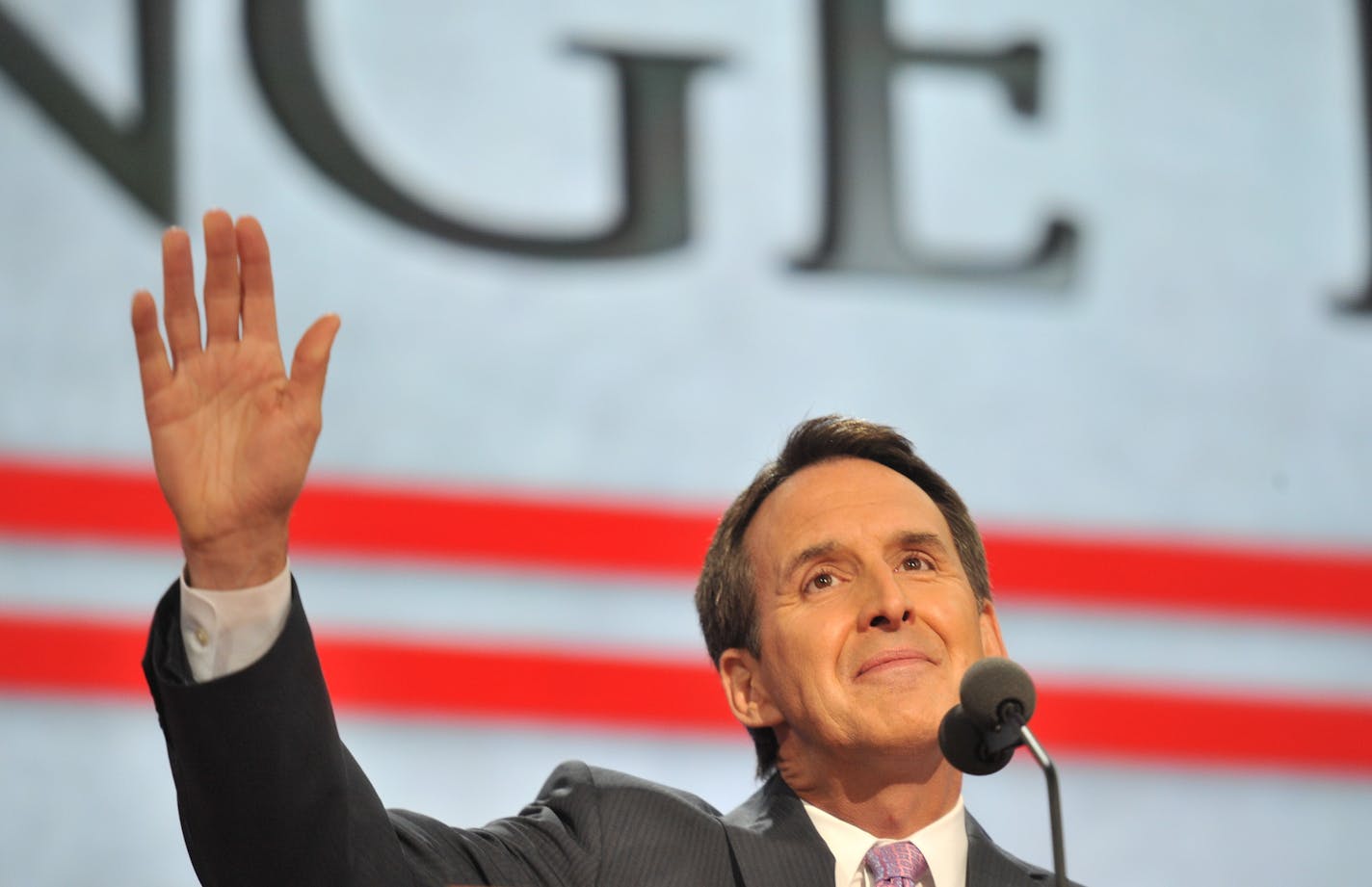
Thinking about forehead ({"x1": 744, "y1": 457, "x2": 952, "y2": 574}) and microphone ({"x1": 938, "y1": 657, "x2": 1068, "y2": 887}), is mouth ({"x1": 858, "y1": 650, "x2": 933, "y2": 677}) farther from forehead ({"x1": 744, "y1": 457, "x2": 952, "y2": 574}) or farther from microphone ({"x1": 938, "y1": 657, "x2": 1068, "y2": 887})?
microphone ({"x1": 938, "y1": 657, "x2": 1068, "y2": 887})

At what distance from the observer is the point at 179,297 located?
1520mm

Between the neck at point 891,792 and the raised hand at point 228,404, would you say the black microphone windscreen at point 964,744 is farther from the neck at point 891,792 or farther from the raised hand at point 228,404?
the raised hand at point 228,404

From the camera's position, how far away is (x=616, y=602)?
2986 millimetres

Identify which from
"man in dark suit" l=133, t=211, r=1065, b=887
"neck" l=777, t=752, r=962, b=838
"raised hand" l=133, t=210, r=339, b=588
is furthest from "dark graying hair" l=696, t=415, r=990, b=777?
"raised hand" l=133, t=210, r=339, b=588

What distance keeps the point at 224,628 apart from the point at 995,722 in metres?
0.64

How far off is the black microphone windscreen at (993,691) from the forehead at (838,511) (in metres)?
0.55

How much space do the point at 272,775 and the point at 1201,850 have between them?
2.05 m

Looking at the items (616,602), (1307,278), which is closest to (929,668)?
(616,602)

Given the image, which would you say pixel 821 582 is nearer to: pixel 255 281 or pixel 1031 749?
pixel 1031 749

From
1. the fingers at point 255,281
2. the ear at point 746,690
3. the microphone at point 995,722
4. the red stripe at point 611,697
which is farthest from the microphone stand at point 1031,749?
the red stripe at point 611,697

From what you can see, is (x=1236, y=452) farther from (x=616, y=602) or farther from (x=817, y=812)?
(x=817, y=812)

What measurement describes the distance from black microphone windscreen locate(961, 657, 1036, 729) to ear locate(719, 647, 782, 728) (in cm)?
60

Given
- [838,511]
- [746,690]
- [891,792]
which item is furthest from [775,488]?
[891,792]

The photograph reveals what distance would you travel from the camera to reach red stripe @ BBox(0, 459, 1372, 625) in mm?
2857
